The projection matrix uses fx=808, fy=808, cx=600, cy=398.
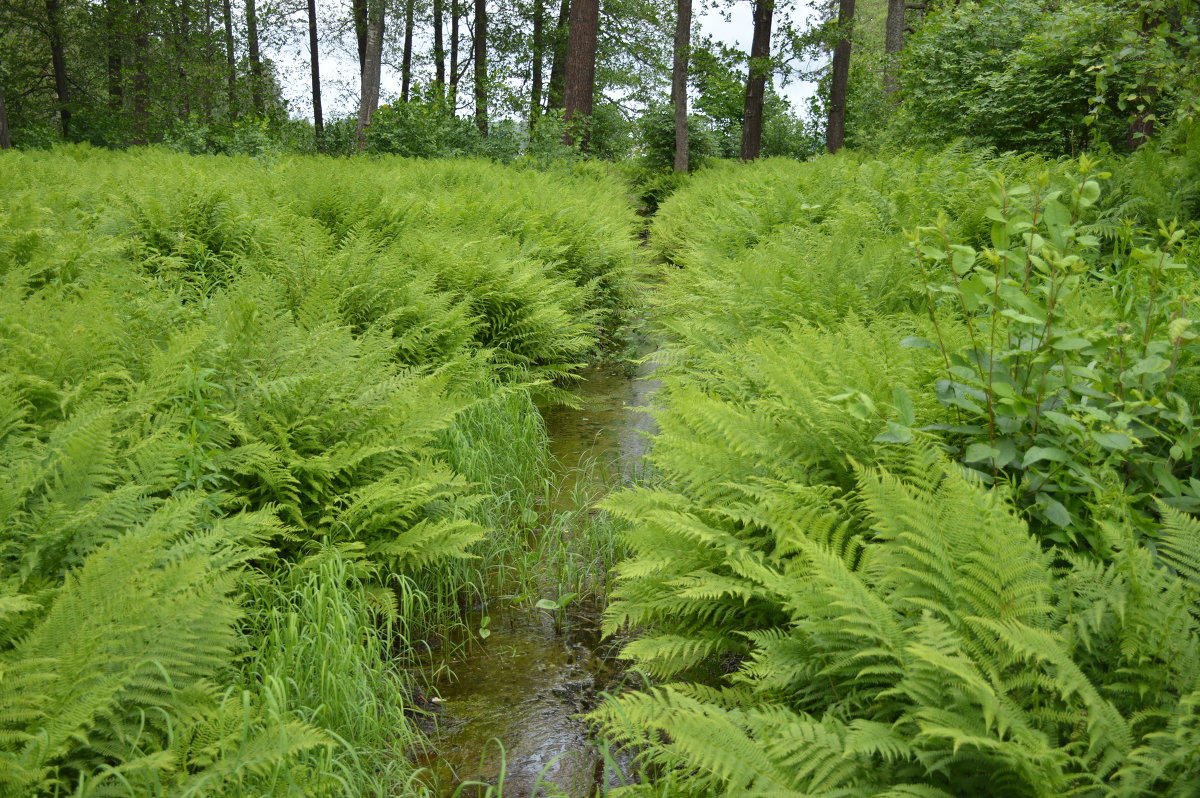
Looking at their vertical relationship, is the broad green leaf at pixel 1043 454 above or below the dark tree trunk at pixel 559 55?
below

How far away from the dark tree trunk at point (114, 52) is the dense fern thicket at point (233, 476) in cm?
1619

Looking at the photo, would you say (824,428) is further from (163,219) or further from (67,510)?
(163,219)

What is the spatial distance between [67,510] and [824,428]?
2.60 metres

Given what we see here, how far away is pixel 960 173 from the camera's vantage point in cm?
653

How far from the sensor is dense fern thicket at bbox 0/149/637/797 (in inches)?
85.9

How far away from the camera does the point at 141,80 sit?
64.2 feet

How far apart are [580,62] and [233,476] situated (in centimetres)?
1640

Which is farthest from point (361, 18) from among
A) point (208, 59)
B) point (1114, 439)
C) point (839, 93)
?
point (1114, 439)

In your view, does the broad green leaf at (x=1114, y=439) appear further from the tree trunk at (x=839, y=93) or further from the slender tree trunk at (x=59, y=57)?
the slender tree trunk at (x=59, y=57)

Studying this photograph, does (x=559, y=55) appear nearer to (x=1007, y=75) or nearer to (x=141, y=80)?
(x=141, y=80)

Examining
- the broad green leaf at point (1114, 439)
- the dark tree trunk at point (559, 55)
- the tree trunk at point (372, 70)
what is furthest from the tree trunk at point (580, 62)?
the broad green leaf at point (1114, 439)

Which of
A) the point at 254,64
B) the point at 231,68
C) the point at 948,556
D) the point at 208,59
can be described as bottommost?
the point at 948,556

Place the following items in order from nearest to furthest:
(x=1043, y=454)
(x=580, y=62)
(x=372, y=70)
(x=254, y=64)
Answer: (x=1043, y=454), (x=580, y=62), (x=372, y=70), (x=254, y=64)

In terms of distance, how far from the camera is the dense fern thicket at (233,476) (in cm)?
218
